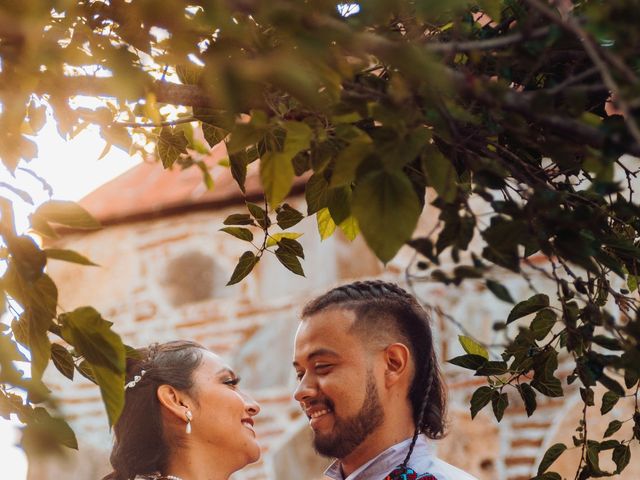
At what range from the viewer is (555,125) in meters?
1.01

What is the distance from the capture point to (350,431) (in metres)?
2.30

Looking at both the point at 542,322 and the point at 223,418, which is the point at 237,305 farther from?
the point at 542,322

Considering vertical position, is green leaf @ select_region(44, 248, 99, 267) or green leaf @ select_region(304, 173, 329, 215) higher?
green leaf @ select_region(304, 173, 329, 215)

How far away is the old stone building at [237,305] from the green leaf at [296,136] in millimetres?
3491

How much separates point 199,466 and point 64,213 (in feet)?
5.05

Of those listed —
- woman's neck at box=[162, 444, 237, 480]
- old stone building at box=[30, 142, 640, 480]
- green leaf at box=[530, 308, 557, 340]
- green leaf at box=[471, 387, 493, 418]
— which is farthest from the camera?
old stone building at box=[30, 142, 640, 480]

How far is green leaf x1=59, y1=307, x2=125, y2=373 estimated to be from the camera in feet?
3.67

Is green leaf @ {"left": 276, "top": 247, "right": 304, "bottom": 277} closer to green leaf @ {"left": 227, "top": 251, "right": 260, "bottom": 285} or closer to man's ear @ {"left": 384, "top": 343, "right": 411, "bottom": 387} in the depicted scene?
green leaf @ {"left": 227, "top": 251, "right": 260, "bottom": 285}

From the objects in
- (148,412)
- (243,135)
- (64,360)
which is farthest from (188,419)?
(243,135)

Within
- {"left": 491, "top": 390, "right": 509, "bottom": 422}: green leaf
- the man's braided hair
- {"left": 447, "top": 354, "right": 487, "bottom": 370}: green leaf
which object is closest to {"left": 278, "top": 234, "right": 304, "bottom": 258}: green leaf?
{"left": 447, "top": 354, "right": 487, "bottom": 370}: green leaf

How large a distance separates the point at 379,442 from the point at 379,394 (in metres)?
0.12

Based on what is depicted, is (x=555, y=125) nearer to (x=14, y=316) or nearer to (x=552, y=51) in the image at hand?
(x=552, y=51)

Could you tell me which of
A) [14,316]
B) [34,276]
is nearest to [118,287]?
[14,316]

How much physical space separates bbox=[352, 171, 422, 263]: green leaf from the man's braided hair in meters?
1.41
